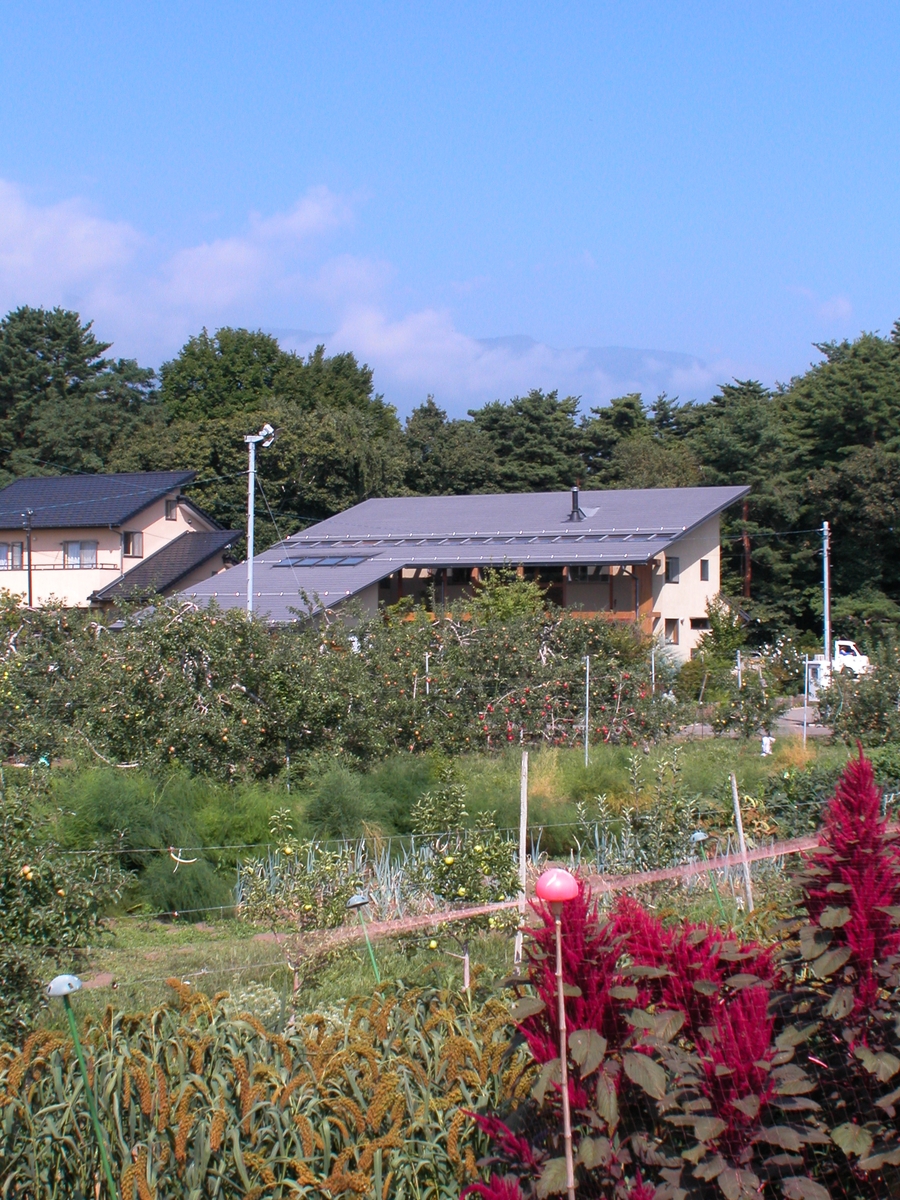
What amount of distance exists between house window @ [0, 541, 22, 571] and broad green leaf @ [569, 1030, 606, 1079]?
3675 centimetres

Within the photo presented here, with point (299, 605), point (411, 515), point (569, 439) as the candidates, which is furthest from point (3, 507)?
point (569, 439)

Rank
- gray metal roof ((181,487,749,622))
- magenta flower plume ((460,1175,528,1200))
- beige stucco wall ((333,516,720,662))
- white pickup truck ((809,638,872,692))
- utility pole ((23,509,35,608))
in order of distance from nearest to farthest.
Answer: magenta flower plume ((460,1175,528,1200))
white pickup truck ((809,638,872,692))
gray metal roof ((181,487,749,622))
beige stucco wall ((333,516,720,662))
utility pole ((23,509,35,608))

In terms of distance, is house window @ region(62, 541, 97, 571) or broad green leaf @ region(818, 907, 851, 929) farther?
house window @ region(62, 541, 97, 571)

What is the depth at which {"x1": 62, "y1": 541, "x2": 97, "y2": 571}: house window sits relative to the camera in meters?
36.2

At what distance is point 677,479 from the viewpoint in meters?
40.7

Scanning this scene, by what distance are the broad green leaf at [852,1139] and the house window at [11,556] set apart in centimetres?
3694

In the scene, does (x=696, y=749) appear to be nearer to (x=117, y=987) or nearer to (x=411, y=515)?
(x=117, y=987)

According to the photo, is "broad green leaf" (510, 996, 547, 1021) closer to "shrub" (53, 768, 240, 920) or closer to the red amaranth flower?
the red amaranth flower

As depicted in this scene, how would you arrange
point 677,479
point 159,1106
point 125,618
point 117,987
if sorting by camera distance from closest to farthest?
point 159,1106 < point 117,987 < point 125,618 < point 677,479

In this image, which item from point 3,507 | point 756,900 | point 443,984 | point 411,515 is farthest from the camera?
point 3,507

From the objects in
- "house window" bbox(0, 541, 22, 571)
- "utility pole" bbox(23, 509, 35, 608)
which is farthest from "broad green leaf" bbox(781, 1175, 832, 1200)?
"house window" bbox(0, 541, 22, 571)

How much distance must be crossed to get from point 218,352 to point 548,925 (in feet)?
169

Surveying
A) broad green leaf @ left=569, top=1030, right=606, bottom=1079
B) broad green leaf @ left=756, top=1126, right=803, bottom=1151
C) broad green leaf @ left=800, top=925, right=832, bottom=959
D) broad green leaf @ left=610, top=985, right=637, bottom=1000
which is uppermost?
broad green leaf @ left=800, top=925, right=832, bottom=959

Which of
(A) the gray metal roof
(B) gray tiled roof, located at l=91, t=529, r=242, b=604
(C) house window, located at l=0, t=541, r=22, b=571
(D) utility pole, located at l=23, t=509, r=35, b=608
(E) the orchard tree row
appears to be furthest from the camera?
(C) house window, located at l=0, t=541, r=22, b=571
